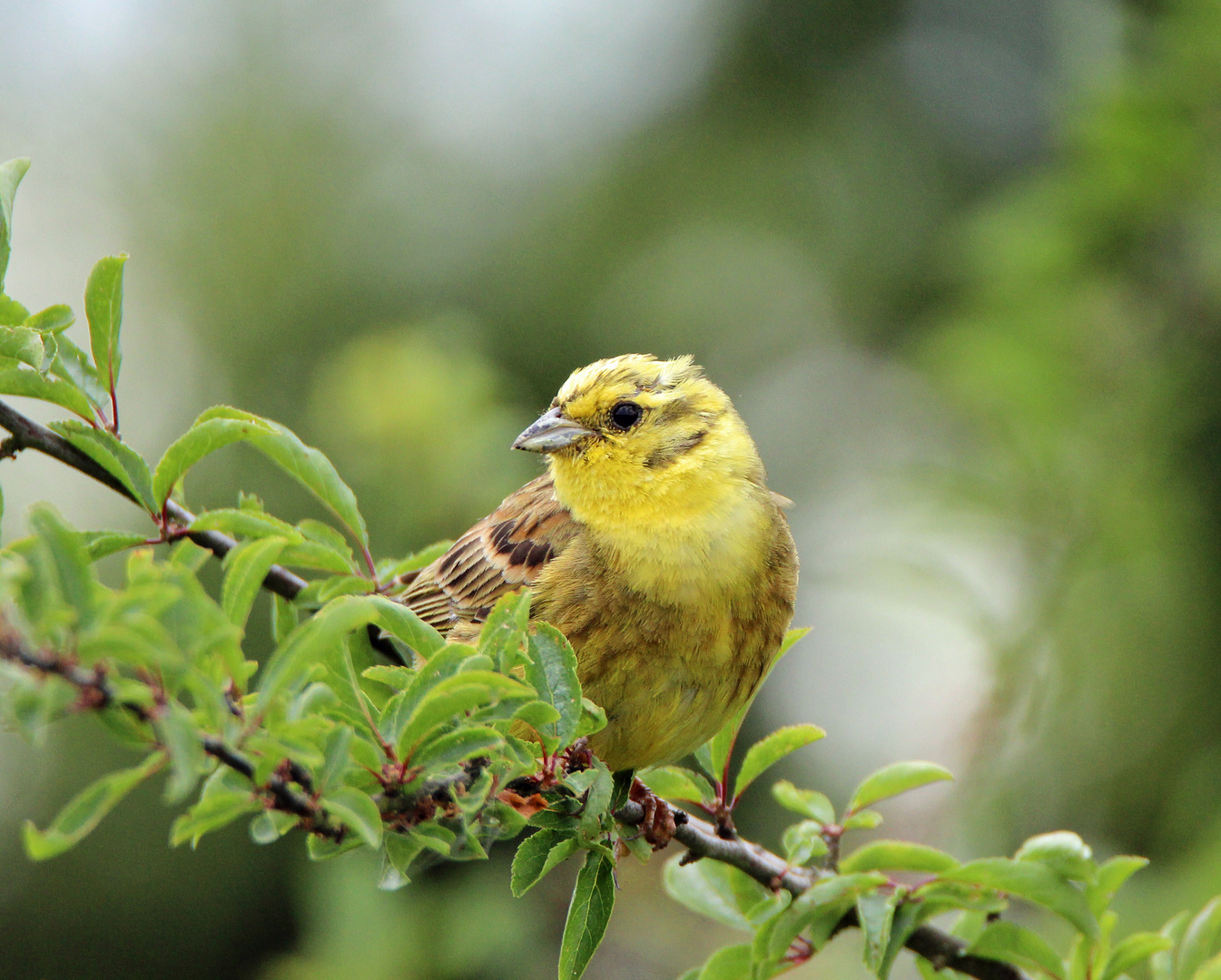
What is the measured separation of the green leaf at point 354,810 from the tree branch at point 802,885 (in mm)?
1157

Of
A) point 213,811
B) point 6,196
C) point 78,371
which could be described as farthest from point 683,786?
point 6,196

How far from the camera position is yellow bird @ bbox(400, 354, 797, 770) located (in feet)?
9.95

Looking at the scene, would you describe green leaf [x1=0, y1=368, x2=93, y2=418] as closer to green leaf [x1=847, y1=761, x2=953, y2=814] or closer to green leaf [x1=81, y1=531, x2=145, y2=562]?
green leaf [x1=81, y1=531, x2=145, y2=562]

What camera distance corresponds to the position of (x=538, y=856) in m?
2.08

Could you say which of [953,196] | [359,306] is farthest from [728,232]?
[359,306]

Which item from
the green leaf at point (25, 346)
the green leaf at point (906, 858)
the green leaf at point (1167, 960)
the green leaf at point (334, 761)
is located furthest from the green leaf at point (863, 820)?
the green leaf at point (25, 346)

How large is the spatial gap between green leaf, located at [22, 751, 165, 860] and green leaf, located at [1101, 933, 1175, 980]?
2.04 m

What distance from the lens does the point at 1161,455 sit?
4.65 metres

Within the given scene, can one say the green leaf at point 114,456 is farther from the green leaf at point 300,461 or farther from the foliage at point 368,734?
the green leaf at point 300,461

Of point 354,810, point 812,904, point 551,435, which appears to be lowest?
point 354,810

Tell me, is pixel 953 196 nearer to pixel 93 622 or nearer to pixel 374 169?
pixel 374 169

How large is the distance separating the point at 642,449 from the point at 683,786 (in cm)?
106

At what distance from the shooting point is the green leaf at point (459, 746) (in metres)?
1.74

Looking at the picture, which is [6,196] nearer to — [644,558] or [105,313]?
[105,313]
